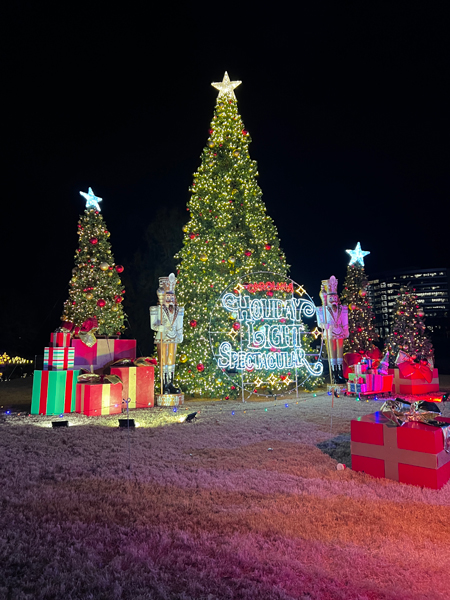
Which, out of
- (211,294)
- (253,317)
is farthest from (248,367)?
(211,294)

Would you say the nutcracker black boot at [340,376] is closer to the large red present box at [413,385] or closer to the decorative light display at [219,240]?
the large red present box at [413,385]

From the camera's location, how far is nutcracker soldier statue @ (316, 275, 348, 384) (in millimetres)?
11406

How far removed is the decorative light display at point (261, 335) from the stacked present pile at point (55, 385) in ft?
11.4

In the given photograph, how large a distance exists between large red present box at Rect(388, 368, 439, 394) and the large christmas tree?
268 centimetres

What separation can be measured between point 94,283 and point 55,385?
5.48m

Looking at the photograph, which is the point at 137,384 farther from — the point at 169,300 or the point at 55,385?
the point at 169,300

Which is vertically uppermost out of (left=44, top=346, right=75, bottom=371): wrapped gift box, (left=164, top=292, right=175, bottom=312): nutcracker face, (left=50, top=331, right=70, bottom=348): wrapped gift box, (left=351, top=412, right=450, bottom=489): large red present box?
(left=164, top=292, right=175, bottom=312): nutcracker face

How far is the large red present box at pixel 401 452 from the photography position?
3.64 meters

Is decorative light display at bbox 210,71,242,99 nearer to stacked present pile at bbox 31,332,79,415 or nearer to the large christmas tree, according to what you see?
the large christmas tree

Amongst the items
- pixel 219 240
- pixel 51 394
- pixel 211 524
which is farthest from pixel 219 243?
pixel 211 524

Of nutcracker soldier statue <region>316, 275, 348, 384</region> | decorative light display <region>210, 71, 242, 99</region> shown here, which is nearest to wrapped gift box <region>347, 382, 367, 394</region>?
nutcracker soldier statue <region>316, 275, 348, 384</region>

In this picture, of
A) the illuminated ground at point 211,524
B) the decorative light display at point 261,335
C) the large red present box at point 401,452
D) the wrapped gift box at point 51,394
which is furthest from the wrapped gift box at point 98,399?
the large red present box at point 401,452

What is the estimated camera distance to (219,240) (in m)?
11.1

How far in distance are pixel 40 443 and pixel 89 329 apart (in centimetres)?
597
